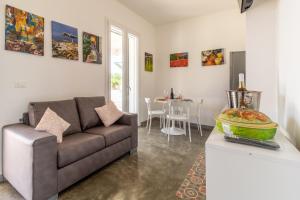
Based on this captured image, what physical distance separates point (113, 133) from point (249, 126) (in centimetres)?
189

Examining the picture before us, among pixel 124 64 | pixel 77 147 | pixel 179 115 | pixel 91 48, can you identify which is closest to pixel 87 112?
pixel 77 147

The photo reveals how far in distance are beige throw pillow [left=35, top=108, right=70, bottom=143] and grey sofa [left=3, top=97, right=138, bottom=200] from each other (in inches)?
3.0

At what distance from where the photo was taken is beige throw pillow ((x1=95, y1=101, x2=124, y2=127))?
2726 mm

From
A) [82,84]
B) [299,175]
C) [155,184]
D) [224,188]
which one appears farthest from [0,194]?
[299,175]

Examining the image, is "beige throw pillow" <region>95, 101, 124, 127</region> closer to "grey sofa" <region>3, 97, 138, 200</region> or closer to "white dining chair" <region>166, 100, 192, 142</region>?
"grey sofa" <region>3, 97, 138, 200</region>

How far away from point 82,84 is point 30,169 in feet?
6.05

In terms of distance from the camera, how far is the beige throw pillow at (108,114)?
2726mm

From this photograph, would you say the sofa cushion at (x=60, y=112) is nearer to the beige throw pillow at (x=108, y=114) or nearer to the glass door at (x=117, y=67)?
the beige throw pillow at (x=108, y=114)

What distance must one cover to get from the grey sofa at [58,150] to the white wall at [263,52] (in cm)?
200

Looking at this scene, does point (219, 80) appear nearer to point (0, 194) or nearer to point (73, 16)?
point (73, 16)

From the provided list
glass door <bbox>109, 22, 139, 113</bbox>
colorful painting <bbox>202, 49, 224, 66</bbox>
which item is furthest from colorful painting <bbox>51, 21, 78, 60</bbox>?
colorful painting <bbox>202, 49, 224, 66</bbox>

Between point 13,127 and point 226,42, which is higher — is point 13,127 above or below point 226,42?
below

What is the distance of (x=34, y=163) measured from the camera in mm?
1487

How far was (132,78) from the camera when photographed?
466cm
